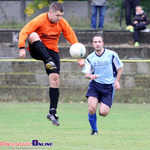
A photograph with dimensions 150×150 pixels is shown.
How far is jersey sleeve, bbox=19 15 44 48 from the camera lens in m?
7.67

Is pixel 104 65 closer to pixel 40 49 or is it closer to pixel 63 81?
pixel 40 49

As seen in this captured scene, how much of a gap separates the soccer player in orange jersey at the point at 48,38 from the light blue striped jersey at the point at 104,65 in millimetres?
737

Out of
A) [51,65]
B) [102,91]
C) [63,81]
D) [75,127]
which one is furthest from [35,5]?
[51,65]

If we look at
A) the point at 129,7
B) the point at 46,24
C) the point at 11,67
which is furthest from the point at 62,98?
the point at 46,24

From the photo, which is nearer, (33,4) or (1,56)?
(1,56)

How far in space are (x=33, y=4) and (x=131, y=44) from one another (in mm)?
5766

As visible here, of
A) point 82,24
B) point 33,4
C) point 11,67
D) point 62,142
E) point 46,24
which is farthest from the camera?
point 33,4

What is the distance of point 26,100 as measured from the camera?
1534 centimetres

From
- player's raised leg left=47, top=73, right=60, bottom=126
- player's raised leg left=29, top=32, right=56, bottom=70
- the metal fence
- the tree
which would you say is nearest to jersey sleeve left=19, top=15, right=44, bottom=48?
player's raised leg left=29, top=32, right=56, bottom=70

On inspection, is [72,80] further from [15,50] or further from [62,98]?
[15,50]

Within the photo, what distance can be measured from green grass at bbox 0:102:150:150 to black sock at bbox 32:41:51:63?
4.66ft

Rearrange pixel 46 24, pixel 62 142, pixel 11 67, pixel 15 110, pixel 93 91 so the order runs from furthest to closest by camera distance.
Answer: pixel 11 67 < pixel 15 110 < pixel 93 91 < pixel 46 24 < pixel 62 142

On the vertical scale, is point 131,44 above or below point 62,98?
above

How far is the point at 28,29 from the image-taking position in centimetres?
775
